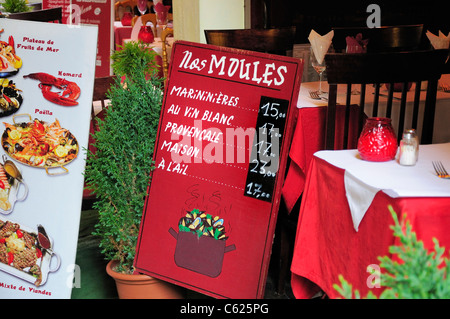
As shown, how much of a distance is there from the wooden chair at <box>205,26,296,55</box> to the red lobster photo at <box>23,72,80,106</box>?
3.35 feet

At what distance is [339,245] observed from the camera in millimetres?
1758

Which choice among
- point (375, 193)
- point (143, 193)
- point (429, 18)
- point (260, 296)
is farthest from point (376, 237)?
point (429, 18)

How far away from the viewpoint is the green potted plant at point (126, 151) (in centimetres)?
226

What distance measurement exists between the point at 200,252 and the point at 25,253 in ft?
2.54

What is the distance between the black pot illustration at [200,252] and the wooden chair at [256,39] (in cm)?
127

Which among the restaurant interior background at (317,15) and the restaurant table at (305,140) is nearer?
the restaurant table at (305,140)

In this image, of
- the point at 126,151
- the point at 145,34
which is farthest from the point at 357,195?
the point at 145,34

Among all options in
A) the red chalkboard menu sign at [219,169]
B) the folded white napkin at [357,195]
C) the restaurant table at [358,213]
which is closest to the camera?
the restaurant table at [358,213]

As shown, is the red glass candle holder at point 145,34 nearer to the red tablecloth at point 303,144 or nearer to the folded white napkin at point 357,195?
the red tablecloth at point 303,144

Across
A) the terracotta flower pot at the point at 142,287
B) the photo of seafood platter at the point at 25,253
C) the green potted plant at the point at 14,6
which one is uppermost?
the green potted plant at the point at 14,6

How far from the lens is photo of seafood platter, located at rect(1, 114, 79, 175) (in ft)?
7.74

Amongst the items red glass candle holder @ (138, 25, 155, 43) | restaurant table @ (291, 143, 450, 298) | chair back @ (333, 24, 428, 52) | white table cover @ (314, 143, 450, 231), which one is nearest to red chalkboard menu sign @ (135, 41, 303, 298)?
restaurant table @ (291, 143, 450, 298)

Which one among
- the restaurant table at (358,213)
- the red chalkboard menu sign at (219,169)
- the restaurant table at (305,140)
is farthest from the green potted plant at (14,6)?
the restaurant table at (358,213)

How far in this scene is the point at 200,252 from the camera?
2.26 metres
